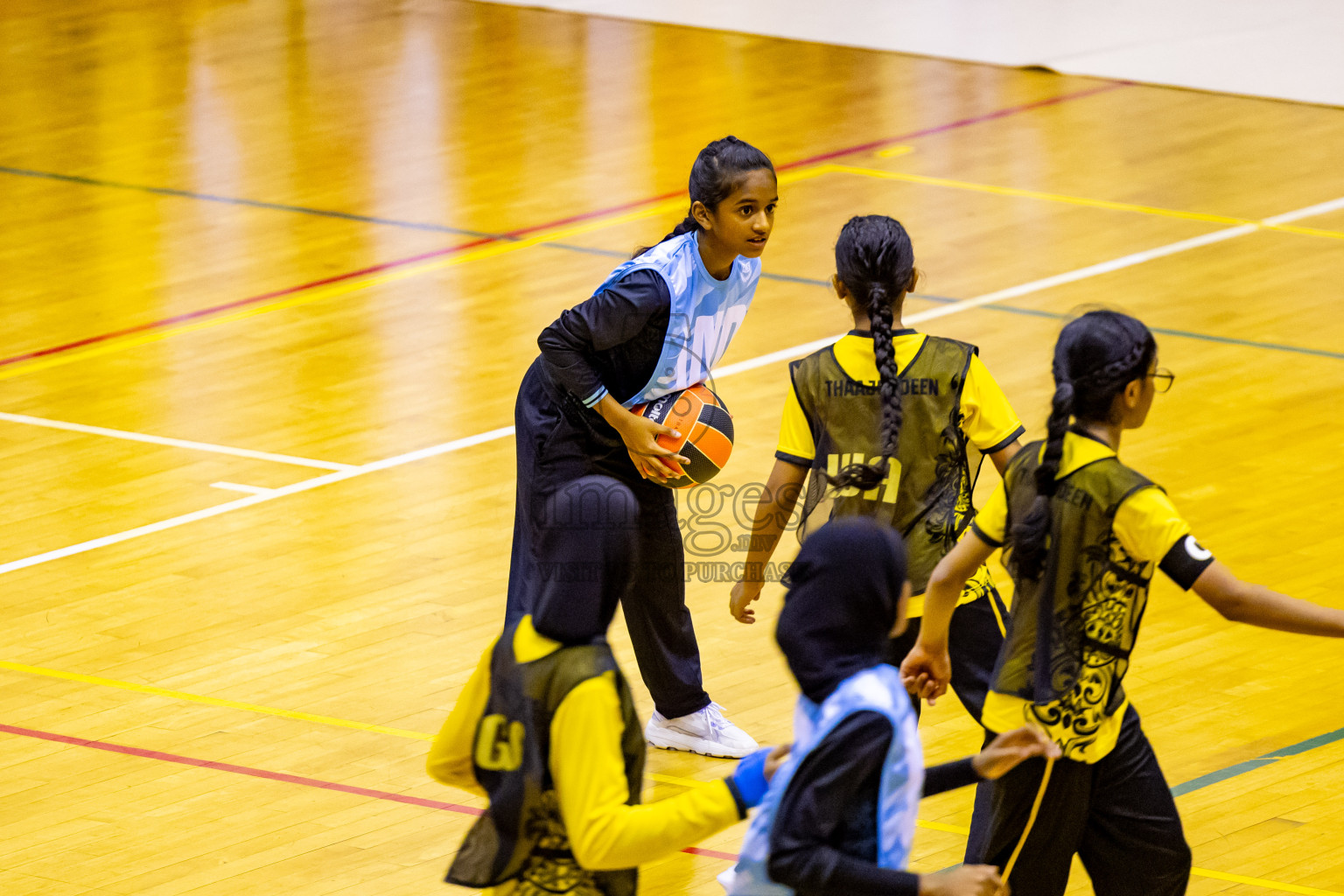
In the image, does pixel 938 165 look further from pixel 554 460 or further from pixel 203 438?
pixel 554 460

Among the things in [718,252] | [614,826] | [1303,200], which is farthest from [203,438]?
[1303,200]

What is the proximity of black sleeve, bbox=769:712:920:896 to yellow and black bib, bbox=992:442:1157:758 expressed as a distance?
916mm

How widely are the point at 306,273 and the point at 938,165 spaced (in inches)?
163

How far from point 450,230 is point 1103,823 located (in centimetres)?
816

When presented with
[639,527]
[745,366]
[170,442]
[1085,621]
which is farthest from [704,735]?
[745,366]

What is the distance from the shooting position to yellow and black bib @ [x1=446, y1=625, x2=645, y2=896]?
322 centimetres

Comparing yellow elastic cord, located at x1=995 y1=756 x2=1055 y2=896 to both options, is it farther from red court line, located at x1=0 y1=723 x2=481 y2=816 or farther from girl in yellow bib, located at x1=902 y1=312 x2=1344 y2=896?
red court line, located at x1=0 y1=723 x2=481 y2=816

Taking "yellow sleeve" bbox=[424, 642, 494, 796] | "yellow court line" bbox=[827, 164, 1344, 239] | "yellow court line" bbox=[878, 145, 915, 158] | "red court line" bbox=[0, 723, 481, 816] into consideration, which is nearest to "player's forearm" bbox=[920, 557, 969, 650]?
"yellow sleeve" bbox=[424, 642, 494, 796]

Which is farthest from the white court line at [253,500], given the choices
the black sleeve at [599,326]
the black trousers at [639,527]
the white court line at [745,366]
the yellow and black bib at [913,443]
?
the yellow and black bib at [913,443]

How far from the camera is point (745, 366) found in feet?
30.1

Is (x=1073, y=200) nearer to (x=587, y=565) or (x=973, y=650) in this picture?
(x=973, y=650)

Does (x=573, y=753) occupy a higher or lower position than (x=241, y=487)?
higher

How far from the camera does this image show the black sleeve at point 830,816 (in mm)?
2969

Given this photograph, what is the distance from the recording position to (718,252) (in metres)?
5.20
